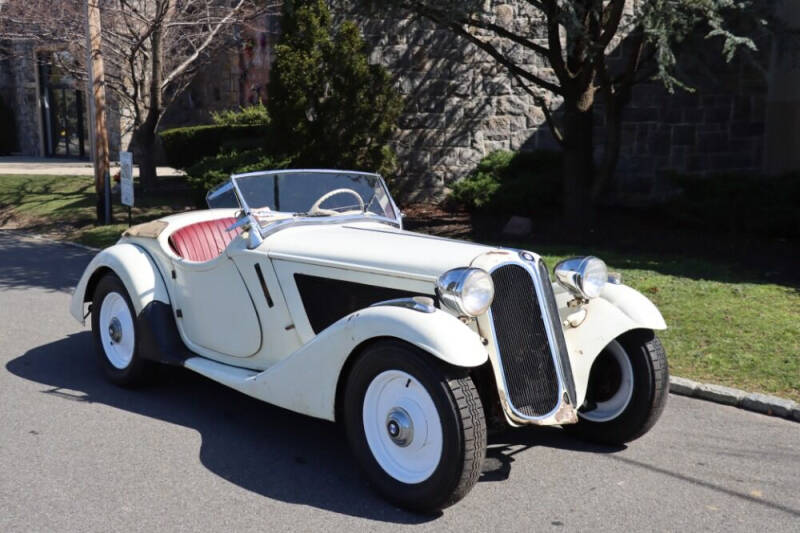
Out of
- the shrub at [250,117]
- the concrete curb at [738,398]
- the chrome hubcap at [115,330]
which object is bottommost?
the concrete curb at [738,398]

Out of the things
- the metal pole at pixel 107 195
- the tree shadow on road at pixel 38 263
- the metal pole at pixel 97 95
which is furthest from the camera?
the metal pole at pixel 107 195

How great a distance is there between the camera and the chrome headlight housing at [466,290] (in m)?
4.00

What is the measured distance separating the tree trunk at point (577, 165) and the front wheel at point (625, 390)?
652cm

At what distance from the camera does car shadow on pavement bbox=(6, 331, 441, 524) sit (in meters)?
4.20

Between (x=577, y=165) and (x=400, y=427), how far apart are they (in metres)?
7.69

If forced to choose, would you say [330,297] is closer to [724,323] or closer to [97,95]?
[724,323]

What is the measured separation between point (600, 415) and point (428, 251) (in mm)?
1407

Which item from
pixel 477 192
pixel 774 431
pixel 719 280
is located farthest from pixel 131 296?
pixel 477 192

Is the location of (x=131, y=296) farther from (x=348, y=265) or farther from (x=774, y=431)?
(x=774, y=431)

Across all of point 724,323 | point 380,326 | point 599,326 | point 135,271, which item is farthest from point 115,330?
point 724,323

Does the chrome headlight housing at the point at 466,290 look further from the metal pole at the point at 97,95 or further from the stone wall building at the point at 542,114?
the metal pole at the point at 97,95

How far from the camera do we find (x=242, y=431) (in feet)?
16.6

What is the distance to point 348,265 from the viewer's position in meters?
4.64

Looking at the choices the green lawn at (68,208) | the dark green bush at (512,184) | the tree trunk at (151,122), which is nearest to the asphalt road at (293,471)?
the dark green bush at (512,184)
